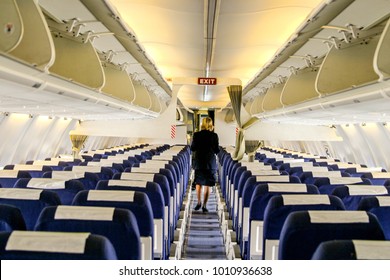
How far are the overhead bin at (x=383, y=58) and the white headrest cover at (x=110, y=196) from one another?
2.47 metres

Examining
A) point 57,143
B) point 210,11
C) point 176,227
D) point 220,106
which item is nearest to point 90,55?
point 210,11

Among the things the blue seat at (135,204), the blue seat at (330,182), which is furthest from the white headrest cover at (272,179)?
the blue seat at (135,204)

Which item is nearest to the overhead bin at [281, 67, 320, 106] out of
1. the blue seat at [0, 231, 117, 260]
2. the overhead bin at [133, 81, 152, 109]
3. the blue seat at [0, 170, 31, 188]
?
the overhead bin at [133, 81, 152, 109]

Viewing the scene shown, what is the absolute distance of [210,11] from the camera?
202 inches

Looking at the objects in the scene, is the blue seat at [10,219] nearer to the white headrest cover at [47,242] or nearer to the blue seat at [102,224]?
the blue seat at [102,224]

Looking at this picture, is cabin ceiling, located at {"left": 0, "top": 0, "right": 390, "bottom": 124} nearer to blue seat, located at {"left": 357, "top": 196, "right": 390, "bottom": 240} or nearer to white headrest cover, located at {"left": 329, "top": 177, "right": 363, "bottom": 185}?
white headrest cover, located at {"left": 329, "top": 177, "right": 363, "bottom": 185}

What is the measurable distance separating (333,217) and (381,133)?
10.1 meters

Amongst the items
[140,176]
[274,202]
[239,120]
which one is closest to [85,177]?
[140,176]

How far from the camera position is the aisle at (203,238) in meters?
6.65

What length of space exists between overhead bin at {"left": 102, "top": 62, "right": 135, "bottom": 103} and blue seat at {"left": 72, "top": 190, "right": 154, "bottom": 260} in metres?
5.18

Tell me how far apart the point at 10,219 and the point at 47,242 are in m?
0.82

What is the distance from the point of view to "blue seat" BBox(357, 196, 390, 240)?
141 inches

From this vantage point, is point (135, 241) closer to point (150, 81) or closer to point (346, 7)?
point (346, 7)

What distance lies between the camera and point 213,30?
6.30 m
